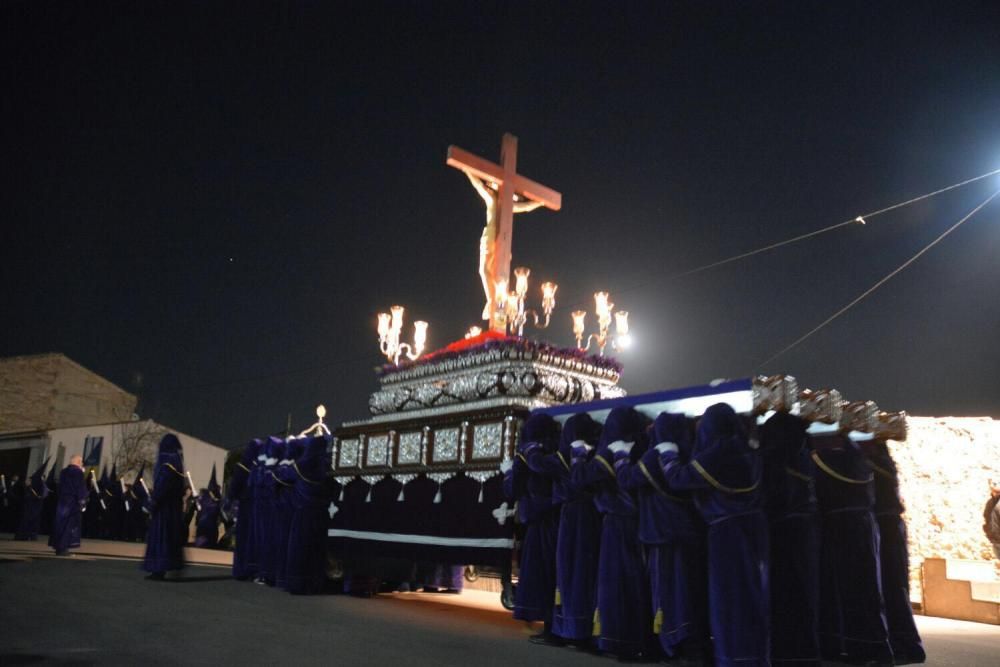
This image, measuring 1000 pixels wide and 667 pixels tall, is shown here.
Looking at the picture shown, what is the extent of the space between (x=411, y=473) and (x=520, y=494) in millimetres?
1656

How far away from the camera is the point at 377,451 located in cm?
731

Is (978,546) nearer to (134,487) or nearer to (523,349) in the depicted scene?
(523,349)

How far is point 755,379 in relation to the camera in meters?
4.47

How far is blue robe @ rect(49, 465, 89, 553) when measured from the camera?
36.8ft

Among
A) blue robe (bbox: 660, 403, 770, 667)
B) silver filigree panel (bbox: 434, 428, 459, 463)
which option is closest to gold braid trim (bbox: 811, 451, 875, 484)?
blue robe (bbox: 660, 403, 770, 667)

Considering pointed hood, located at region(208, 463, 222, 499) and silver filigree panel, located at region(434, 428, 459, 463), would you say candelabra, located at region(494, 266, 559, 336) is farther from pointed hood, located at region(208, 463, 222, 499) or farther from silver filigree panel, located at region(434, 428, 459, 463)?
pointed hood, located at region(208, 463, 222, 499)


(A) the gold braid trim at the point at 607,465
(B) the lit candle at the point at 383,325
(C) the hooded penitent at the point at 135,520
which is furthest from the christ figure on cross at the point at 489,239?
(C) the hooded penitent at the point at 135,520

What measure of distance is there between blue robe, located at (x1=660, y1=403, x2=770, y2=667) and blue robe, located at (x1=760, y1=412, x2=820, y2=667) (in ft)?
1.06

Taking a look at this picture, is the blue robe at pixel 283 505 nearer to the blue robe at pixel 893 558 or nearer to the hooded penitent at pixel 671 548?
the hooded penitent at pixel 671 548

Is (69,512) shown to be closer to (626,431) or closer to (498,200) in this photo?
(498,200)

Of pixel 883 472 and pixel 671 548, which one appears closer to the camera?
pixel 671 548

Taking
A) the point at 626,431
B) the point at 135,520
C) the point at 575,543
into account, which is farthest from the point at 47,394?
the point at 626,431

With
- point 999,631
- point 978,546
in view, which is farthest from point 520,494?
point 978,546

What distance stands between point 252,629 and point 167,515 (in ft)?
12.9
